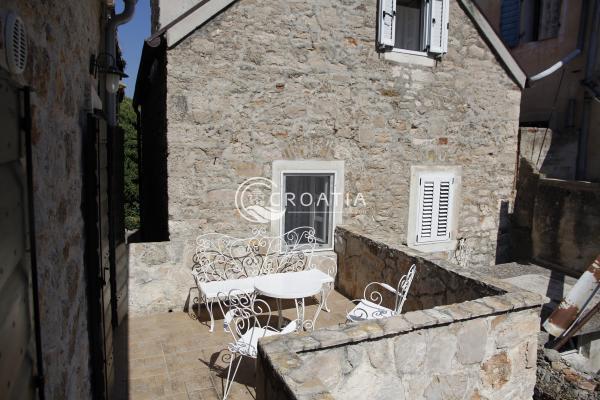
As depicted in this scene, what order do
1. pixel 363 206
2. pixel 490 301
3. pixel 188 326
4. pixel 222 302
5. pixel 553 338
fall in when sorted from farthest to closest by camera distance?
pixel 363 206
pixel 553 338
pixel 222 302
pixel 188 326
pixel 490 301

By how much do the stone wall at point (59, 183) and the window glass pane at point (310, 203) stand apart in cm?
367

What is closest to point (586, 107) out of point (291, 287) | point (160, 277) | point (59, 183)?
point (291, 287)

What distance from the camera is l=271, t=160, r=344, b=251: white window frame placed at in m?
6.01

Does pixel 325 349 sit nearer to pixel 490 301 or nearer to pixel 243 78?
pixel 490 301

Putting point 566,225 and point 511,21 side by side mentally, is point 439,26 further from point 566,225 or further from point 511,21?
point 511,21

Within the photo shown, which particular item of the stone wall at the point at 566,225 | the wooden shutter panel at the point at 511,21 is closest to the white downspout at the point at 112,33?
the stone wall at the point at 566,225

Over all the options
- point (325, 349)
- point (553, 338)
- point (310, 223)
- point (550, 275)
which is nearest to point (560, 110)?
point (550, 275)

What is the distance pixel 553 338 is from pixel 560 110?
21.3 ft

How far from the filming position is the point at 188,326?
5113 millimetres

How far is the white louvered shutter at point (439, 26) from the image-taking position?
265 inches

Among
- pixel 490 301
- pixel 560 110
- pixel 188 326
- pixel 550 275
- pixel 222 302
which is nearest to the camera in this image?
pixel 490 301

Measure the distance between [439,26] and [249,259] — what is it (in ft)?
15.3

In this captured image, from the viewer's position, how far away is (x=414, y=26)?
716cm

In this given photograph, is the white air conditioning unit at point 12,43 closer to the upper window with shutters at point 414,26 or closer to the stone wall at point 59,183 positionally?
the stone wall at point 59,183
